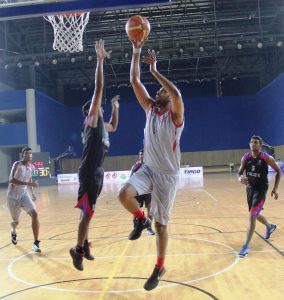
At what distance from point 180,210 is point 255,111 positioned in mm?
23634

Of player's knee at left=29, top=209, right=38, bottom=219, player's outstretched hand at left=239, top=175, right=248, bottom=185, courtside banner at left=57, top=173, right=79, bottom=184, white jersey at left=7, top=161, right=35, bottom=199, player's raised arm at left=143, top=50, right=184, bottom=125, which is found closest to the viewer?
player's raised arm at left=143, top=50, right=184, bottom=125

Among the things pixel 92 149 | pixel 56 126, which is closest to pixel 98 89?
pixel 92 149

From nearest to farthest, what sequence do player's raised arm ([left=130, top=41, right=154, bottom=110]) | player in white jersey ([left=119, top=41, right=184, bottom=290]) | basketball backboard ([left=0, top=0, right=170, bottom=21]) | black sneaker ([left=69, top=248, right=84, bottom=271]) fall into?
player in white jersey ([left=119, top=41, right=184, bottom=290]) → black sneaker ([left=69, top=248, right=84, bottom=271]) → player's raised arm ([left=130, top=41, right=154, bottom=110]) → basketball backboard ([left=0, top=0, right=170, bottom=21])

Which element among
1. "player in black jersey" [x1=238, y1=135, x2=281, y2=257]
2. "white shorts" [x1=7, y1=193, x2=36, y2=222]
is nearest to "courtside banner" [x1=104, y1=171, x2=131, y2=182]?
"white shorts" [x1=7, y1=193, x2=36, y2=222]

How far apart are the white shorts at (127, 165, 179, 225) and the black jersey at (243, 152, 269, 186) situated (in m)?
2.71

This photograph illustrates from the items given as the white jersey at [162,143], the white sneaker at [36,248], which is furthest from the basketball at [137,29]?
the white sneaker at [36,248]

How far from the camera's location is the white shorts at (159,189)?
14.0 feet

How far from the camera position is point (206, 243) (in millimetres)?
7180

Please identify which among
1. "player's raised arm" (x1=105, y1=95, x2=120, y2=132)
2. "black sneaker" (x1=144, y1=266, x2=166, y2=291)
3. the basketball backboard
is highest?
the basketball backboard

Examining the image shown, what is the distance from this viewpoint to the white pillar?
25.7 m

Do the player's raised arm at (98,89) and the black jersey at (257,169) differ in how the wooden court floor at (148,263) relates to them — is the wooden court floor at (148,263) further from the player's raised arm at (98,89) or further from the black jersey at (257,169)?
the player's raised arm at (98,89)

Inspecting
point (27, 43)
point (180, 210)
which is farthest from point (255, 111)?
point (180, 210)

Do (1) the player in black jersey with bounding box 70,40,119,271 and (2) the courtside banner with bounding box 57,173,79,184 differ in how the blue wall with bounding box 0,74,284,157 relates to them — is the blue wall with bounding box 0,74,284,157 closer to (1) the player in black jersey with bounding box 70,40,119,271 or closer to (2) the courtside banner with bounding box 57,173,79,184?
(2) the courtside banner with bounding box 57,173,79,184

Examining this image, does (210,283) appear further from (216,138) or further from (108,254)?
(216,138)
